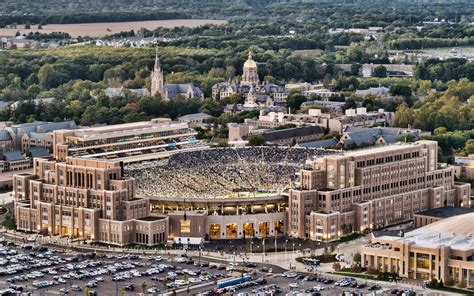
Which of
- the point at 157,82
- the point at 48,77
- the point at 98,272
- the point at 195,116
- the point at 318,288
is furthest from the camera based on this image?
the point at 48,77

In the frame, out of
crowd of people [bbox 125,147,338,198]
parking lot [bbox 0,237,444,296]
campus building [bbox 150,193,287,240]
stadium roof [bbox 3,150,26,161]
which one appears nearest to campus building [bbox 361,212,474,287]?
parking lot [bbox 0,237,444,296]

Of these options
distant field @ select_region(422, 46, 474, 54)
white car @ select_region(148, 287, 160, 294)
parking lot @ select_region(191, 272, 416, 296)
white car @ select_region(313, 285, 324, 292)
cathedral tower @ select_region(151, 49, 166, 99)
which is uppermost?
cathedral tower @ select_region(151, 49, 166, 99)

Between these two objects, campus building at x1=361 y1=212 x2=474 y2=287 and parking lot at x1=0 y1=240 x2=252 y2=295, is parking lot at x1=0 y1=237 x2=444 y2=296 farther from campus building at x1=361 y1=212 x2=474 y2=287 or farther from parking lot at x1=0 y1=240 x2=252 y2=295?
campus building at x1=361 y1=212 x2=474 y2=287

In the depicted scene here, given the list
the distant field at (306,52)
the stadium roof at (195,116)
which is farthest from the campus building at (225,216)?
the distant field at (306,52)

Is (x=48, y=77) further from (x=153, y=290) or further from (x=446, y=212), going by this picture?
(x=153, y=290)

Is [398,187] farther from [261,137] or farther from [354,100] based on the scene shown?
[354,100]

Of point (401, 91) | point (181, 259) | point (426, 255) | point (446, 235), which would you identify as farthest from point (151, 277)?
point (401, 91)
